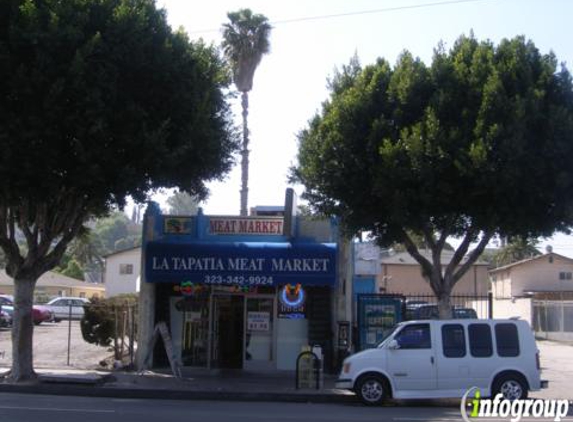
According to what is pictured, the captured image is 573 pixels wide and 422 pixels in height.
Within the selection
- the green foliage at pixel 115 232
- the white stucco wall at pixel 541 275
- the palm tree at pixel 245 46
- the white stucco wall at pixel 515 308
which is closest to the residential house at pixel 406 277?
the white stucco wall at pixel 541 275

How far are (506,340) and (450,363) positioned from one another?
1.19 m

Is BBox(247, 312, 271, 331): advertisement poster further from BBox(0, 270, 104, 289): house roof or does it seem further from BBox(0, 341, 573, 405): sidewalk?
BBox(0, 270, 104, 289): house roof

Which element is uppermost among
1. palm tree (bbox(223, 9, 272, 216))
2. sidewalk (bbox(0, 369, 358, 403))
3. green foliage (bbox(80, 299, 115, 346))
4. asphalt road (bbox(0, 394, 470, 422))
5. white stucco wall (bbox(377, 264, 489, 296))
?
palm tree (bbox(223, 9, 272, 216))

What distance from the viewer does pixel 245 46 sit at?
35562 mm

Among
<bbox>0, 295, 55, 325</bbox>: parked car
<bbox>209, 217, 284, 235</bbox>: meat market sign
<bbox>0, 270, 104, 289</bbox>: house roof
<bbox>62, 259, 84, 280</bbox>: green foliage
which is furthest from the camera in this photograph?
<bbox>62, 259, 84, 280</bbox>: green foliage

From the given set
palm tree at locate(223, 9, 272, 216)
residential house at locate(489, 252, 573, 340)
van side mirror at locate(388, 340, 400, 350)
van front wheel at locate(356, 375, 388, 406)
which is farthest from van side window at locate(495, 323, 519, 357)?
residential house at locate(489, 252, 573, 340)

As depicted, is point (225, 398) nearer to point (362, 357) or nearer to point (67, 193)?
point (362, 357)

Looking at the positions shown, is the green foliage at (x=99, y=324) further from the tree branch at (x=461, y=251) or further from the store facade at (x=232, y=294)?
the tree branch at (x=461, y=251)

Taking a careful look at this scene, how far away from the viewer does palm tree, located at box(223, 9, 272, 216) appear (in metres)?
35.5

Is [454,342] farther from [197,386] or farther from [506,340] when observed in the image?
[197,386]

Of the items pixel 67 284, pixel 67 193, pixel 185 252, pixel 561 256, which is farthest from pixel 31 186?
pixel 67 284

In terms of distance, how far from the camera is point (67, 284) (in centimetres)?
7119

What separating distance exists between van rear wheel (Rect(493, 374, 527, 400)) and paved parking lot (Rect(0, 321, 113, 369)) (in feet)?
38.2

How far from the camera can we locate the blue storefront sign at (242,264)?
20016 millimetres
